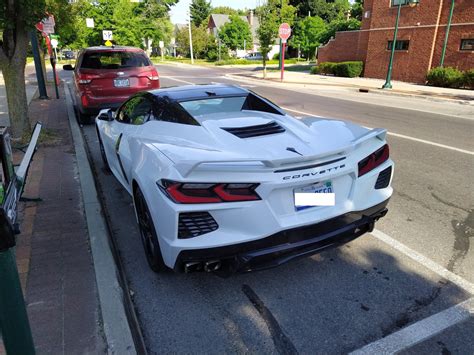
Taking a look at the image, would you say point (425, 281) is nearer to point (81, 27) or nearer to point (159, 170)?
point (159, 170)

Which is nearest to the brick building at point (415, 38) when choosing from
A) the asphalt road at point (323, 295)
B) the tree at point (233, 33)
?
the asphalt road at point (323, 295)

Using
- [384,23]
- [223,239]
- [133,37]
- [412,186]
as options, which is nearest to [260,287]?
[223,239]

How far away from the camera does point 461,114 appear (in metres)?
11.7

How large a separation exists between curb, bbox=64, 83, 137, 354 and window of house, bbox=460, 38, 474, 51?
2195 centimetres

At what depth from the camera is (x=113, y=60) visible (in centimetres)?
912

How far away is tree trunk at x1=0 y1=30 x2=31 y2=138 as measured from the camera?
22.4 ft

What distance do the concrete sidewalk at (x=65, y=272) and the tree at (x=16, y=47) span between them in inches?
83.0

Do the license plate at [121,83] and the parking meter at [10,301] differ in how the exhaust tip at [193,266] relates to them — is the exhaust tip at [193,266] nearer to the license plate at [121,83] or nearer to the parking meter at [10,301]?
the parking meter at [10,301]

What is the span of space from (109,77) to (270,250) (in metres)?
7.49

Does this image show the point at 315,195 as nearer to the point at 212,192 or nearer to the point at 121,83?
the point at 212,192

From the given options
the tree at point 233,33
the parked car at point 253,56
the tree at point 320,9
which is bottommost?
the parked car at point 253,56

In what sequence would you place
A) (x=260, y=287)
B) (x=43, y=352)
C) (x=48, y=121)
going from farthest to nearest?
(x=48, y=121)
(x=260, y=287)
(x=43, y=352)

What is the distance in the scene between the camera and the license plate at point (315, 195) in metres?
2.62

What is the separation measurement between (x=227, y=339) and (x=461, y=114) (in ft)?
38.8
